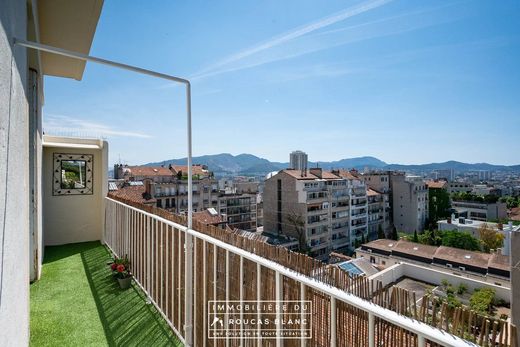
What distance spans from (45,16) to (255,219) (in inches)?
1436

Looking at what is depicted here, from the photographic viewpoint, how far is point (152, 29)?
12.9 ft

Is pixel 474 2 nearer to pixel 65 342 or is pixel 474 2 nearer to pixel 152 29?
pixel 152 29

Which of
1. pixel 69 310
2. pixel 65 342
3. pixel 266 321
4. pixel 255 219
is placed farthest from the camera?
pixel 255 219

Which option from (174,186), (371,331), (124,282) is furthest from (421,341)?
(174,186)

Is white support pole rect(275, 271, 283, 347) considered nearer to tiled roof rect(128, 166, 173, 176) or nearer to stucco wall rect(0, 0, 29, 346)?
stucco wall rect(0, 0, 29, 346)

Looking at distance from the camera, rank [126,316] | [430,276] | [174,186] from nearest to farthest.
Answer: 1. [126,316]
2. [430,276]
3. [174,186]

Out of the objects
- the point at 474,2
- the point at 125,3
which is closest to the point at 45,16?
the point at 125,3

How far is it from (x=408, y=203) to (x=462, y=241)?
381 inches

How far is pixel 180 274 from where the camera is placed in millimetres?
2193

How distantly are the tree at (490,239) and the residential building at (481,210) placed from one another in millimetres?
13522

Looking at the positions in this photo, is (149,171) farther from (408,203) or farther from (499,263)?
(499,263)

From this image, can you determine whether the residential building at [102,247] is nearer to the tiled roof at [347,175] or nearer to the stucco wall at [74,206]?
the stucco wall at [74,206]

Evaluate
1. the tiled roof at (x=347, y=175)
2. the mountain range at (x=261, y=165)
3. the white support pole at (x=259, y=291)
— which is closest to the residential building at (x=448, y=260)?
the tiled roof at (x=347, y=175)

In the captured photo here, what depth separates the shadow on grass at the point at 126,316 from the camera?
84.6 inches
